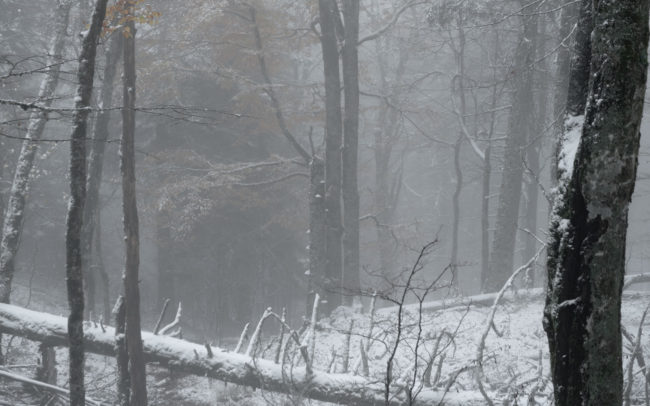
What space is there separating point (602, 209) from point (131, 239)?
6.73 meters

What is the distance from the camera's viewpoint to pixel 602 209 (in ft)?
10.3

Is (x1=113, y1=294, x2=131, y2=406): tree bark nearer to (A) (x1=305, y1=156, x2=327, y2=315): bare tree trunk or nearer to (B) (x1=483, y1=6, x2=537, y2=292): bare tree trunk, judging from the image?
(A) (x1=305, y1=156, x2=327, y2=315): bare tree trunk

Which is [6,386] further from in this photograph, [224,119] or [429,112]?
[429,112]

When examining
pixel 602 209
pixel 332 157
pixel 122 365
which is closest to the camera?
pixel 602 209

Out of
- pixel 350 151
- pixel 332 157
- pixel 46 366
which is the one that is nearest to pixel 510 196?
pixel 350 151

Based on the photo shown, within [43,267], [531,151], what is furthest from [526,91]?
[43,267]

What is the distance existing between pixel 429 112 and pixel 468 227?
15182 mm

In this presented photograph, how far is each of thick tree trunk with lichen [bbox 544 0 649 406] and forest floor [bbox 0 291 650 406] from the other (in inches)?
132

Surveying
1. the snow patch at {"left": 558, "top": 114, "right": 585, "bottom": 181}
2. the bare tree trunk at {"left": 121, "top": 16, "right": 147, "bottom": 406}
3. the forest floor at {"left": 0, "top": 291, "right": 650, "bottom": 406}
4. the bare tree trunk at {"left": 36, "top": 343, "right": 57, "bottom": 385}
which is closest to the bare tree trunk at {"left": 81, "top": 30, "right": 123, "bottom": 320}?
the bare tree trunk at {"left": 36, "top": 343, "right": 57, "bottom": 385}

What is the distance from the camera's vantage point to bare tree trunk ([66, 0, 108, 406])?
6.61m

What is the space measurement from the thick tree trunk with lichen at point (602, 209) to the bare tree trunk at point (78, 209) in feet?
18.5

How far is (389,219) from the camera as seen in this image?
24.5 metres

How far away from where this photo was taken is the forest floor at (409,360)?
7.60 metres

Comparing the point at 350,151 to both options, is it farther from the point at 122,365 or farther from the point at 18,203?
the point at 122,365
